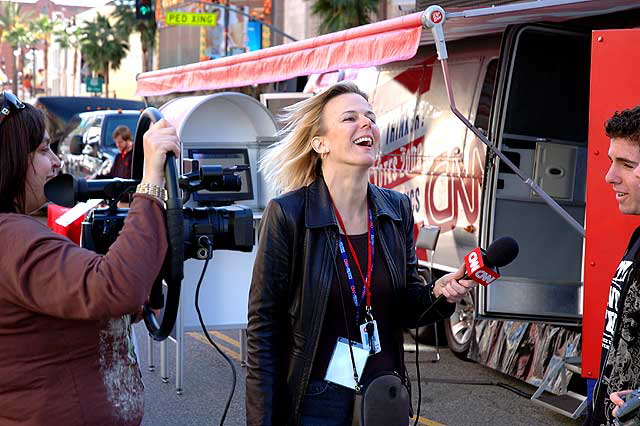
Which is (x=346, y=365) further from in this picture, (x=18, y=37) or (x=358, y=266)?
(x=18, y=37)

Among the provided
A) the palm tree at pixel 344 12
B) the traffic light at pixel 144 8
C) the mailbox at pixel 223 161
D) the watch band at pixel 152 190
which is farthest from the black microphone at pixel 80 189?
the palm tree at pixel 344 12

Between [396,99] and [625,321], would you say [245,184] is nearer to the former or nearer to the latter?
[396,99]

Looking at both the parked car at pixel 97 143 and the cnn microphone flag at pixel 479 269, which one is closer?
the cnn microphone flag at pixel 479 269

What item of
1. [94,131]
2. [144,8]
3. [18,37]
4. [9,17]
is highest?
[9,17]

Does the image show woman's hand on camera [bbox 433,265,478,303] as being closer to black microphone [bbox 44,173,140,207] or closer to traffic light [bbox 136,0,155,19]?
black microphone [bbox 44,173,140,207]

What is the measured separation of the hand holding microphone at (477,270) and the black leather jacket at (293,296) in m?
0.12

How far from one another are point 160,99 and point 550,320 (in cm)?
2866

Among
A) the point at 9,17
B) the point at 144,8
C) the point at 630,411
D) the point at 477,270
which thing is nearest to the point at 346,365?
the point at 477,270

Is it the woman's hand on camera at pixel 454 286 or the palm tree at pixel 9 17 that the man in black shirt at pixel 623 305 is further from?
the palm tree at pixel 9 17

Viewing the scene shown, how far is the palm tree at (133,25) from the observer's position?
2274 inches

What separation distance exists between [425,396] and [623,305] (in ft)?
15.6

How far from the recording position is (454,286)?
3250 millimetres

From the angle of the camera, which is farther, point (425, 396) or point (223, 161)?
point (223, 161)

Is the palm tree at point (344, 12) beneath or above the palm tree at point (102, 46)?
beneath
